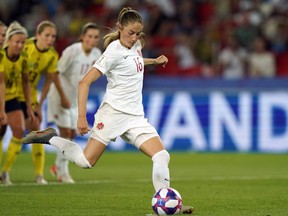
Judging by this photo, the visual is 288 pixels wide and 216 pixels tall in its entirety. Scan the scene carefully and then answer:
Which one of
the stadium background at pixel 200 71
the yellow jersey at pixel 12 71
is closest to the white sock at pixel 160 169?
the yellow jersey at pixel 12 71

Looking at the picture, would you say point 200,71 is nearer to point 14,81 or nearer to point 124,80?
point 14,81

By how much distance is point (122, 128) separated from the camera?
9.88 metres

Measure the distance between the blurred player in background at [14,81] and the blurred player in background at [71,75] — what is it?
0.99 m

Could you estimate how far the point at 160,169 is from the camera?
9570 millimetres

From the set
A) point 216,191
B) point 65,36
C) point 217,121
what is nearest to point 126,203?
point 216,191

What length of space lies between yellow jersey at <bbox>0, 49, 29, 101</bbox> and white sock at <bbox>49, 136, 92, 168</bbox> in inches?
102

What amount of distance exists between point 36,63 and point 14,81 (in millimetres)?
728

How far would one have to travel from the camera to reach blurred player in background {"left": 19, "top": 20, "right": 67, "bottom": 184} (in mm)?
13594

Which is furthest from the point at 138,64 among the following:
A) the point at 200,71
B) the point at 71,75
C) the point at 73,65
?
the point at 200,71

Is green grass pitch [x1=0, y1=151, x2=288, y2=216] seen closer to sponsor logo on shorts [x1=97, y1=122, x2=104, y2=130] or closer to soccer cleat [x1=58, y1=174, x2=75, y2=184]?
soccer cleat [x1=58, y1=174, x2=75, y2=184]

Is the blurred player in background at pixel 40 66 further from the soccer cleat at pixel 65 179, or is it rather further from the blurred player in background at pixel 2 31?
the blurred player in background at pixel 2 31

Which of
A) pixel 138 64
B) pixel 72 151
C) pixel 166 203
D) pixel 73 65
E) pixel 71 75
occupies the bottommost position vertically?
pixel 166 203

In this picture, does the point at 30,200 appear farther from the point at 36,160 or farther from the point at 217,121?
the point at 217,121

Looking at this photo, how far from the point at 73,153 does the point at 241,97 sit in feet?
35.1
